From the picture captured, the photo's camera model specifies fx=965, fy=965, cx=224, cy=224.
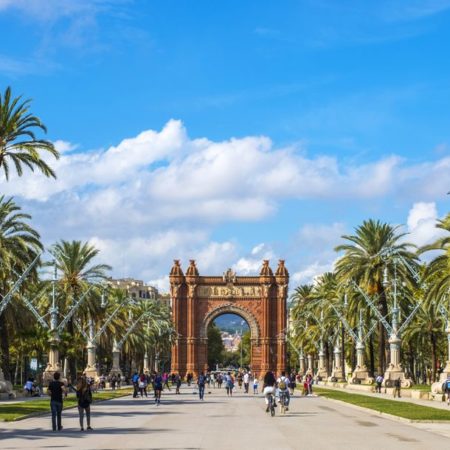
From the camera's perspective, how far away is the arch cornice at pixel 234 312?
442 feet

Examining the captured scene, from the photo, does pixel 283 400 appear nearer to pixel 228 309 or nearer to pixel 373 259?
pixel 373 259

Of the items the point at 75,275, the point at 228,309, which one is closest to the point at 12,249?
the point at 75,275

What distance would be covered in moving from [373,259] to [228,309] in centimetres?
7154

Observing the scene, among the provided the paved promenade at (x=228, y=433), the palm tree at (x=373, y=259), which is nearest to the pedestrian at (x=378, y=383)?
the palm tree at (x=373, y=259)

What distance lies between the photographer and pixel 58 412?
2597cm

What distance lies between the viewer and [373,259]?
215 ft

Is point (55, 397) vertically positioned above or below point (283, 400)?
above

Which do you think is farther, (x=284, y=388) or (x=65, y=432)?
(x=284, y=388)

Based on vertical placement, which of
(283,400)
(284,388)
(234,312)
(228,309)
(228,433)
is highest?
(228,309)

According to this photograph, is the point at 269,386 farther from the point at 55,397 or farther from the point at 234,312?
the point at 234,312

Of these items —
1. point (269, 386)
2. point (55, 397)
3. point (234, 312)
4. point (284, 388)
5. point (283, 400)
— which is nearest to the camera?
point (55, 397)

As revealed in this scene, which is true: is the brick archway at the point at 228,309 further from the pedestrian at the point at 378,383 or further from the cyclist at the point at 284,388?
the cyclist at the point at 284,388

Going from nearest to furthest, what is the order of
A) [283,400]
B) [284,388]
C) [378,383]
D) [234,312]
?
[283,400] < [284,388] < [378,383] < [234,312]

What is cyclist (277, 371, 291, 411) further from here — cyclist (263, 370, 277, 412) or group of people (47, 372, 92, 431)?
group of people (47, 372, 92, 431)
